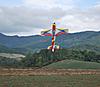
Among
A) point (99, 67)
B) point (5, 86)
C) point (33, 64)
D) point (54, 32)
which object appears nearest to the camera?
point (5, 86)

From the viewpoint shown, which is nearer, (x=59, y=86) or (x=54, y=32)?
(x=59, y=86)

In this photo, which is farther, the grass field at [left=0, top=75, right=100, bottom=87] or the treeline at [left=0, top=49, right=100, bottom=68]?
the treeline at [left=0, top=49, right=100, bottom=68]

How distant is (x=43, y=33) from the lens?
206 feet

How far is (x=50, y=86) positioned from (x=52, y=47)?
1827cm

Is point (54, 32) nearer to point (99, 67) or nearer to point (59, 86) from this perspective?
point (59, 86)

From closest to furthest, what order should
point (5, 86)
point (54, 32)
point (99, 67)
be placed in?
point (5, 86)
point (54, 32)
point (99, 67)

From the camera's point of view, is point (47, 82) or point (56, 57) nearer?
point (47, 82)

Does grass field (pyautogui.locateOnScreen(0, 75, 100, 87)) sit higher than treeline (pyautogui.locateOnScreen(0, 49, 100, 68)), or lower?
lower

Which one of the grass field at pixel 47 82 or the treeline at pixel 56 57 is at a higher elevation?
the treeline at pixel 56 57

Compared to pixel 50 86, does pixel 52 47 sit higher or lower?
higher

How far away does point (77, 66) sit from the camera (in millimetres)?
108562

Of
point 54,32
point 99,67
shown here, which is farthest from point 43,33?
point 99,67

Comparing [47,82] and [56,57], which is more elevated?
[56,57]

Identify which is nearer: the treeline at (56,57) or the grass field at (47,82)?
the grass field at (47,82)
